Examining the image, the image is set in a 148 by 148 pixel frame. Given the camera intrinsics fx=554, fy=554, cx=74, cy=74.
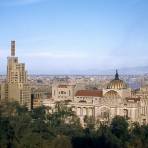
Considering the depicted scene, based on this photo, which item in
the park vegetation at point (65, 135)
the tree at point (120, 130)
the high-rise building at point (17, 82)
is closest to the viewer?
the park vegetation at point (65, 135)

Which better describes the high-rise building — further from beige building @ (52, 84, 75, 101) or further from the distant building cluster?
beige building @ (52, 84, 75, 101)

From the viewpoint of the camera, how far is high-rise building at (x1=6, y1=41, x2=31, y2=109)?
53.1 metres

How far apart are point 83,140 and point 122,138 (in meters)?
2.11

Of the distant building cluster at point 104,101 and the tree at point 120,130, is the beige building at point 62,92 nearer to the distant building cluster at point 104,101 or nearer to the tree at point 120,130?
the distant building cluster at point 104,101

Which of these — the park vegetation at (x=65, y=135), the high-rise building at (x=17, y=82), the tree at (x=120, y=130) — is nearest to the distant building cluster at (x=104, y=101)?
the high-rise building at (x=17, y=82)

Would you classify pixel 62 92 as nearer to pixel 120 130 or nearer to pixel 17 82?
pixel 17 82

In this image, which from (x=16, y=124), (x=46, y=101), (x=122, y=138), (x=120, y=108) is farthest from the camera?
(x=46, y=101)

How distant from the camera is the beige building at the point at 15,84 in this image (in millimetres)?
53125

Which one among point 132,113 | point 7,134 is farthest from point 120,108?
point 7,134

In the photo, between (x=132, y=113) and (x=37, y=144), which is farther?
(x=132, y=113)

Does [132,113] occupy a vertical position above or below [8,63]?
below

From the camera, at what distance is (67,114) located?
42344mm

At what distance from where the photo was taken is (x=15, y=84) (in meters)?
53.3

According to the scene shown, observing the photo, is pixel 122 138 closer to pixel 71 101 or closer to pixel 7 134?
pixel 7 134
